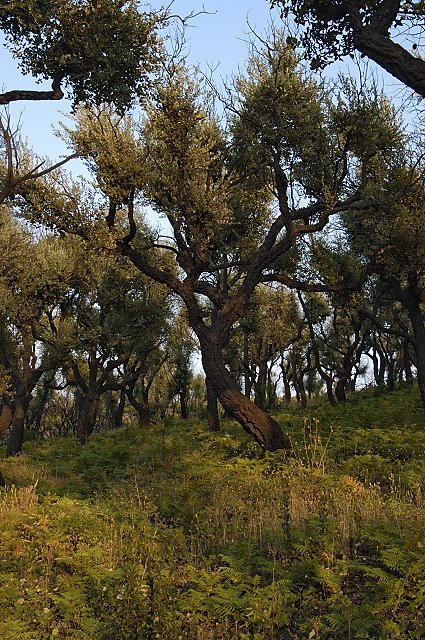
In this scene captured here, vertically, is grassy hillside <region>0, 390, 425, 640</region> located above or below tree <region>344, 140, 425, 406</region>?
below

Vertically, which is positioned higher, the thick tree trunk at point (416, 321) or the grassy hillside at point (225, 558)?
the thick tree trunk at point (416, 321)

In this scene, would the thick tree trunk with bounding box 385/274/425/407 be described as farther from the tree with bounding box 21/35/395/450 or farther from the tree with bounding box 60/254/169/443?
the tree with bounding box 60/254/169/443

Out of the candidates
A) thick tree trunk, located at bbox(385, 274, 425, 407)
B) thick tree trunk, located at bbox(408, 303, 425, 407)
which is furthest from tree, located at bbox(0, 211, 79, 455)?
thick tree trunk, located at bbox(408, 303, 425, 407)

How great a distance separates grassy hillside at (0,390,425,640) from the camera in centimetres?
512

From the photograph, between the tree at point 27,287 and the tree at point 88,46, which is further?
the tree at point 27,287

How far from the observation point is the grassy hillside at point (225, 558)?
5.12m

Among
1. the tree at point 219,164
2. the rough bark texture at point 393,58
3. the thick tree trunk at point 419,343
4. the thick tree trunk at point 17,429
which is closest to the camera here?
the rough bark texture at point 393,58

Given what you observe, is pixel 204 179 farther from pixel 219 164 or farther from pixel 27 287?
pixel 27 287

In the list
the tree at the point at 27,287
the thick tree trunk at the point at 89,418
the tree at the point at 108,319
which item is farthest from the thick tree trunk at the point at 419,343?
the thick tree trunk at the point at 89,418

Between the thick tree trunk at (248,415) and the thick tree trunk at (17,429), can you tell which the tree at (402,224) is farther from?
the thick tree trunk at (17,429)

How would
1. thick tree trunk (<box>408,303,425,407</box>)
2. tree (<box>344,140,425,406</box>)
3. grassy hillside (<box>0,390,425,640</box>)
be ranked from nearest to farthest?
grassy hillside (<box>0,390,425,640</box>), tree (<box>344,140,425,406</box>), thick tree trunk (<box>408,303,425,407</box>)

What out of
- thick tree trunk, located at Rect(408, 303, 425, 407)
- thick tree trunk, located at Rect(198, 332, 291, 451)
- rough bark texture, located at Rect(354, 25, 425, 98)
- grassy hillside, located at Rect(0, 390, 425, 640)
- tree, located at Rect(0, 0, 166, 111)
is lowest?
grassy hillside, located at Rect(0, 390, 425, 640)

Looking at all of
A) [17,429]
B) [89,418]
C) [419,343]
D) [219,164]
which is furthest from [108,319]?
[419,343]

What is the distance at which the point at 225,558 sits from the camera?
20.8ft
